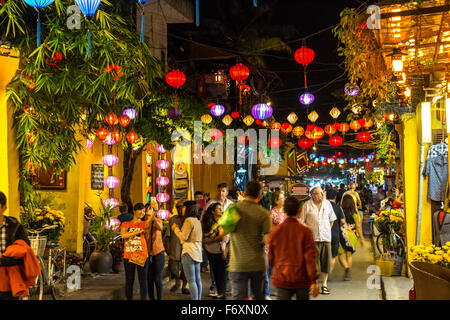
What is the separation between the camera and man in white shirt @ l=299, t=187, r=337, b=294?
9.98 meters

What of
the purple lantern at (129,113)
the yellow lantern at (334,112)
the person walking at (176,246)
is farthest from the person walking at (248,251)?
the yellow lantern at (334,112)

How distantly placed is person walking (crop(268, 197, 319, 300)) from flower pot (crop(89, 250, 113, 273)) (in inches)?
289

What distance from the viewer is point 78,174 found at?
44.2 feet

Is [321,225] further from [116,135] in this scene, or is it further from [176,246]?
[116,135]

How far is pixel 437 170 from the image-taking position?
31.7ft

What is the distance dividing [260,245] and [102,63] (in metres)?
4.55

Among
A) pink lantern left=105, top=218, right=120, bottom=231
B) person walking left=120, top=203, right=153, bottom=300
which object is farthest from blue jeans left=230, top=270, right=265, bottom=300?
pink lantern left=105, top=218, right=120, bottom=231

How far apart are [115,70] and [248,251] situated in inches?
168

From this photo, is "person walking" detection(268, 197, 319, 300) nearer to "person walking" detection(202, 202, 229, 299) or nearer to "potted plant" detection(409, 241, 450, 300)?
"potted plant" detection(409, 241, 450, 300)

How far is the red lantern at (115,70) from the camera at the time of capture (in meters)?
8.44

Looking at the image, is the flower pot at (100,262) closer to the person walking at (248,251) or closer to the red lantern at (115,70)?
the red lantern at (115,70)

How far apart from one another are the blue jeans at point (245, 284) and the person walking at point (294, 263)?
1.25ft
